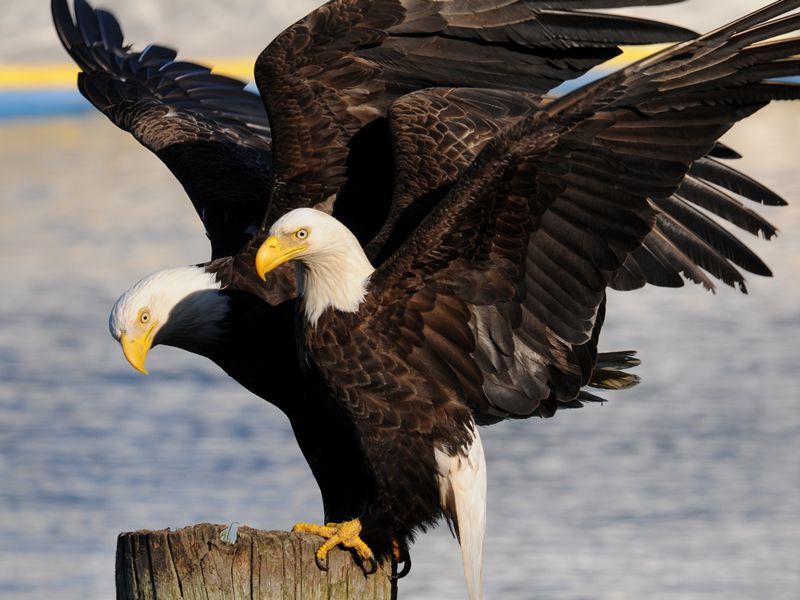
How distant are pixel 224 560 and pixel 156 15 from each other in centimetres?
2973

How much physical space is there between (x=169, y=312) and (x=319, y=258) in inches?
32.9

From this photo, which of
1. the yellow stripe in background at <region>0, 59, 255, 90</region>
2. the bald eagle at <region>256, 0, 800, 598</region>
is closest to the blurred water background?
the bald eagle at <region>256, 0, 800, 598</region>

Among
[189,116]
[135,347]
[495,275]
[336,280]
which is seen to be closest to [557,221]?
[495,275]

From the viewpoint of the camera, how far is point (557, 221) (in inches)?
193

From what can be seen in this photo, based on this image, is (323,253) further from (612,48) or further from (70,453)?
(70,453)

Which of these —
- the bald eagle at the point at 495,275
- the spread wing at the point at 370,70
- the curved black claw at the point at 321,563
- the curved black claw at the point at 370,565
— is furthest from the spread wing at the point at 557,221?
the spread wing at the point at 370,70

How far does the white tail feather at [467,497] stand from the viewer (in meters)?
5.18

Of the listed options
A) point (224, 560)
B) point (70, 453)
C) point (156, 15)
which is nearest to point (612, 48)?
point (224, 560)

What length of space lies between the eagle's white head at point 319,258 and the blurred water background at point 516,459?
2.64 meters

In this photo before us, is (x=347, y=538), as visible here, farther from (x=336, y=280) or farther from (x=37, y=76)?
(x=37, y=76)

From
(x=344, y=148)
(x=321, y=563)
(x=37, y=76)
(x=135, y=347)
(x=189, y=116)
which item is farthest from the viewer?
(x=37, y=76)

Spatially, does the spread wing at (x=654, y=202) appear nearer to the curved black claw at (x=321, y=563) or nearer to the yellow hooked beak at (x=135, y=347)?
the yellow hooked beak at (x=135, y=347)

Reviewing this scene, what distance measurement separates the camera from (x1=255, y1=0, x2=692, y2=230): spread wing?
20.1 ft

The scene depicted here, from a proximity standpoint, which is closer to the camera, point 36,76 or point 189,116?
point 189,116
